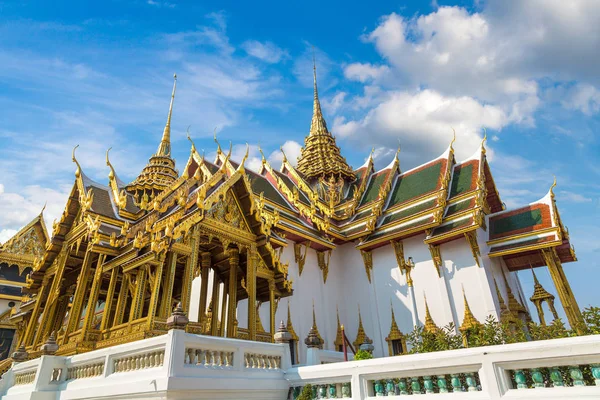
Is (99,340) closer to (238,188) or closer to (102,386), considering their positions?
(102,386)

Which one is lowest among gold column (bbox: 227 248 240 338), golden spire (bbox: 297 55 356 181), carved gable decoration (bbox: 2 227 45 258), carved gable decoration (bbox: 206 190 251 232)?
gold column (bbox: 227 248 240 338)

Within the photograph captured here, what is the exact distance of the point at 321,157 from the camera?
22703 millimetres

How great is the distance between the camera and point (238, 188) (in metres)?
6.44

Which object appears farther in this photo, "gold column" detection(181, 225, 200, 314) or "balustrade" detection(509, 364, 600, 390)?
"gold column" detection(181, 225, 200, 314)

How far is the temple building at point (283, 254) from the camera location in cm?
571

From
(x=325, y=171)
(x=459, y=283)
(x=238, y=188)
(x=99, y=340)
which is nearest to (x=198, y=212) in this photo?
(x=238, y=188)

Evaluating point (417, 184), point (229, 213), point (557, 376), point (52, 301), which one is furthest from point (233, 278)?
point (417, 184)

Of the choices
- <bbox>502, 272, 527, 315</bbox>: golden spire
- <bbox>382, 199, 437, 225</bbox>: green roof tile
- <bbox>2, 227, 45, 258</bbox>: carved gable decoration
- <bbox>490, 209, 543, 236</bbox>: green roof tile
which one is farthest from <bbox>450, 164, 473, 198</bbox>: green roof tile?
<bbox>2, 227, 45, 258</bbox>: carved gable decoration

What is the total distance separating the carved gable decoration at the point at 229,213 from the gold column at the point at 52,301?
3.25 m

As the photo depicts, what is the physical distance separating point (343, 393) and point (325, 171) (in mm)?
17624

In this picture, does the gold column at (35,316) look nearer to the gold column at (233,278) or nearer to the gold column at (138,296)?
the gold column at (138,296)

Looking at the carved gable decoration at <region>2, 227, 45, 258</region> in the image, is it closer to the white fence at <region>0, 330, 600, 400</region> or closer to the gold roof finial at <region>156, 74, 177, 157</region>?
the gold roof finial at <region>156, 74, 177, 157</region>

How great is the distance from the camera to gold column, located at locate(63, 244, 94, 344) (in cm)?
579

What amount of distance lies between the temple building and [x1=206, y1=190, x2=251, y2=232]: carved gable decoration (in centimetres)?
3
